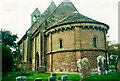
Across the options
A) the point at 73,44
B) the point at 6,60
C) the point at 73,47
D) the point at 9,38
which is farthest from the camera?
the point at 9,38

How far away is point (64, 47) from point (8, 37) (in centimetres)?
2653

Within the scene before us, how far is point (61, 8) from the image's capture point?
25266 mm

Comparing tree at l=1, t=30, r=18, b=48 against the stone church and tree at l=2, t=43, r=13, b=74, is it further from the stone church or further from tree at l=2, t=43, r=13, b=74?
tree at l=2, t=43, r=13, b=74

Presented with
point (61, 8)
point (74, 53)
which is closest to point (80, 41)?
point (74, 53)

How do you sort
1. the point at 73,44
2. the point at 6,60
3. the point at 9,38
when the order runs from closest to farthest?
1. the point at 6,60
2. the point at 73,44
3. the point at 9,38

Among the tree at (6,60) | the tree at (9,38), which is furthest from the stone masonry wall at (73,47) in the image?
the tree at (9,38)

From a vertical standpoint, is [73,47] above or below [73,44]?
below

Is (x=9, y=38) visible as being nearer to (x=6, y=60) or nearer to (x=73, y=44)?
(x=73, y=44)

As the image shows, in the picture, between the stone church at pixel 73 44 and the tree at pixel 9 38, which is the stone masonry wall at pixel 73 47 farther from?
the tree at pixel 9 38

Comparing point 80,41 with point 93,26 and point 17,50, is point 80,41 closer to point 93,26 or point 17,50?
point 93,26

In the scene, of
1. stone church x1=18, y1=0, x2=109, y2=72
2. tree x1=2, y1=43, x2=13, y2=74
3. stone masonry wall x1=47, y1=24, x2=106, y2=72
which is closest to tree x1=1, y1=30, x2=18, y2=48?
stone church x1=18, y1=0, x2=109, y2=72

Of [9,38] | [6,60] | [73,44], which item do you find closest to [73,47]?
[73,44]

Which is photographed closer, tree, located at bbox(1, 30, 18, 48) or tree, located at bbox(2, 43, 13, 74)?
tree, located at bbox(2, 43, 13, 74)

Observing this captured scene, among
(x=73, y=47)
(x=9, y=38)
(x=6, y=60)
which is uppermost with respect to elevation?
(x=9, y=38)
